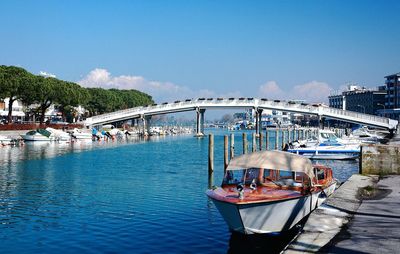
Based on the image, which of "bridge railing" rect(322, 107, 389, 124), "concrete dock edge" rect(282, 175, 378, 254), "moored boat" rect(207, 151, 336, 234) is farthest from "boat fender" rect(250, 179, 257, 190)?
"bridge railing" rect(322, 107, 389, 124)

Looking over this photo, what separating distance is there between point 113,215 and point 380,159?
1201cm

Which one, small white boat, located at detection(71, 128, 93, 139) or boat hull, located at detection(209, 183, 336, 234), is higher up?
small white boat, located at detection(71, 128, 93, 139)

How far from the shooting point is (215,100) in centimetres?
9688

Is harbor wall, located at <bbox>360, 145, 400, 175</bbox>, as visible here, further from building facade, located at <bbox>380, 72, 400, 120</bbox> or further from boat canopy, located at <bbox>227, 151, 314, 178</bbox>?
building facade, located at <bbox>380, 72, 400, 120</bbox>

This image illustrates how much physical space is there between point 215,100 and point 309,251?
87.6m

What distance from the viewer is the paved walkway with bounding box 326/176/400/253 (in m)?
9.82

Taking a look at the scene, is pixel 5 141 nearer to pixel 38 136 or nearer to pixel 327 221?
pixel 38 136

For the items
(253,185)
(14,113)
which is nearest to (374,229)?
(253,185)

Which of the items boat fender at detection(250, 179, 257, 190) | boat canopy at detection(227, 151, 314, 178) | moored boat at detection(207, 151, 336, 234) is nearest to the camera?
moored boat at detection(207, 151, 336, 234)

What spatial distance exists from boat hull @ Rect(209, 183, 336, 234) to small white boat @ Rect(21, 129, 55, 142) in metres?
62.9

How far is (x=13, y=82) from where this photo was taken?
72.3 meters

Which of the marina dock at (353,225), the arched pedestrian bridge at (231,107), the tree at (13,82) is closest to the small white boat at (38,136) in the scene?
the tree at (13,82)

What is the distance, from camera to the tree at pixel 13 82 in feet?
233

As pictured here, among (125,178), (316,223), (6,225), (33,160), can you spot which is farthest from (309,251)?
(33,160)
